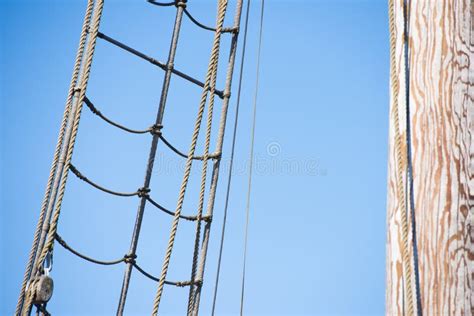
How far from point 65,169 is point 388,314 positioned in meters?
1.72

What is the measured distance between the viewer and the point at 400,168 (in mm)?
1949

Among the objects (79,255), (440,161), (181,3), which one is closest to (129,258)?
(79,255)

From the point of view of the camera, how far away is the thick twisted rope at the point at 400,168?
1813 millimetres

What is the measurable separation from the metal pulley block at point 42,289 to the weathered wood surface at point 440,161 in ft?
4.94

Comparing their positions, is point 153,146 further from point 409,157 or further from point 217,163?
point 409,157

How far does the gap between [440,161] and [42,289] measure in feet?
5.84

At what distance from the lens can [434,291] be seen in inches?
72.1

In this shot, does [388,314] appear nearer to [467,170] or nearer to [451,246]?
[451,246]

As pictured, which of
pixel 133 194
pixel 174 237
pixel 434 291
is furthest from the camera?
pixel 133 194

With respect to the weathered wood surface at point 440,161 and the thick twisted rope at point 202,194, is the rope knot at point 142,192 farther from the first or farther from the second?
the weathered wood surface at point 440,161

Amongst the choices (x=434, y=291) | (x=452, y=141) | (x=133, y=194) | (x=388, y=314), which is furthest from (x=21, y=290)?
(x=452, y=141)

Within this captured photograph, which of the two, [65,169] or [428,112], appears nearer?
[428,112]

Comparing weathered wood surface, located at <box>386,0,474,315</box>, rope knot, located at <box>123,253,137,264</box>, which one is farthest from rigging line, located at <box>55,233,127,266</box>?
weathered wood surface, located at <box>386,0,474,315</box>

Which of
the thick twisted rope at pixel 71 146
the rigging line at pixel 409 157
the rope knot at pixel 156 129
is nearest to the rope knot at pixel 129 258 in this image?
the rope knot at pixel 156 129
